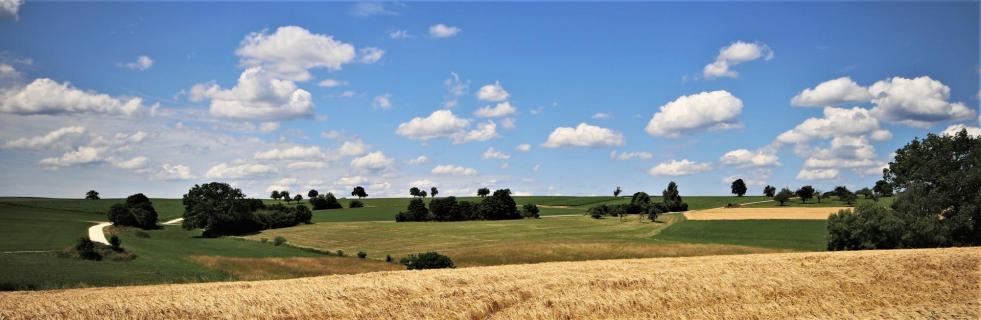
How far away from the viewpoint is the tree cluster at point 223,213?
107188mm

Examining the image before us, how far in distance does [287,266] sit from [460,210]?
74722mm

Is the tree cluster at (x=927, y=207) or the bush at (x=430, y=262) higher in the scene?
the tree cluster at (x=927, y=207)

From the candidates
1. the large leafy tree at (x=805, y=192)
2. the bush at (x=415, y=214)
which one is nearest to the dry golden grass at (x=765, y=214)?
the large leafy tree at (x=805, y=192)

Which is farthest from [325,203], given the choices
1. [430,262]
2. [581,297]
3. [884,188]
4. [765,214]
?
[581,297]

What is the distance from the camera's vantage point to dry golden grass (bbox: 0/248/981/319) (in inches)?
741

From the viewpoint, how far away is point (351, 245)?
84375 mm

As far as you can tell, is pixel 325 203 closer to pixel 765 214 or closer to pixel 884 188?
pixel 765 214

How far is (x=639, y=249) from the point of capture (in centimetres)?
6675

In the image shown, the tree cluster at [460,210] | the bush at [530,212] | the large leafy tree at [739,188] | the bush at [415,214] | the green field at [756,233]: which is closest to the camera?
the green field at [756,233]

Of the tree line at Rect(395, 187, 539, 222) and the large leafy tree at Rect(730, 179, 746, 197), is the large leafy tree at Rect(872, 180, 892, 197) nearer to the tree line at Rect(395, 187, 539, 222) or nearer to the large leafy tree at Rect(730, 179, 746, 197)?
the tree line at Rect(395, 187, 539, 222)

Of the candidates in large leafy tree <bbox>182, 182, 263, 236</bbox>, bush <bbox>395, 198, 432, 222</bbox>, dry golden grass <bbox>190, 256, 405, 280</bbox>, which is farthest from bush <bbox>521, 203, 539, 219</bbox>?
dry golden grass <bbox>190, 256, 405, 280</bbox>

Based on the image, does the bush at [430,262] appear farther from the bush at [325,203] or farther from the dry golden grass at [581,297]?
the bush at [325,203]

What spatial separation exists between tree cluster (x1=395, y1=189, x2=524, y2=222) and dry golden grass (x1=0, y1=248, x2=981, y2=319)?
10111 cm

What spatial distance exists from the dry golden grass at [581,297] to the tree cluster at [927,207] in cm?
3147
